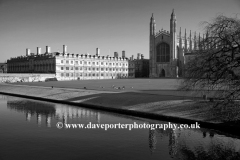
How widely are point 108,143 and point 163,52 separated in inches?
3217

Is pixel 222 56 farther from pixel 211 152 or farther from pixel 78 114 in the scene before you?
pixel 78 114

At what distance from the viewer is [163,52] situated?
298 ft

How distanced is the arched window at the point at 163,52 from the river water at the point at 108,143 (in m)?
75.7

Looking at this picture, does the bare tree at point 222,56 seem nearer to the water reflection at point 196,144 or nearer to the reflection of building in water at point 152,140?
the water reflection at point 196,144

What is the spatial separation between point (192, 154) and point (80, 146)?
512 centimetres

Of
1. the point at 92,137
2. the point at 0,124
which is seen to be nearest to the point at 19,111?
the point at 0,124

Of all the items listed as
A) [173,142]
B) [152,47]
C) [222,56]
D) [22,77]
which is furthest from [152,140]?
[152,47]

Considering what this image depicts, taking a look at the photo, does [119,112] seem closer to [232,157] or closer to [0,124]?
[0,124]

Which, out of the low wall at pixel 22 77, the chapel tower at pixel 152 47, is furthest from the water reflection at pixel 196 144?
the chapel tower at pixel 152 47

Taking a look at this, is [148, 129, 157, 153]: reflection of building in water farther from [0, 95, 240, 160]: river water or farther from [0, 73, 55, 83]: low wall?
[0, 73, 55, 83]: low wall

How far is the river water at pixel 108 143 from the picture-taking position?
1048 cm

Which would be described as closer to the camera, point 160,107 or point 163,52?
point 160,107

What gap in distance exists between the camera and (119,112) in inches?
782

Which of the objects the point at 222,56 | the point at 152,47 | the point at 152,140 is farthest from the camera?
the point at 152,47
